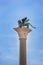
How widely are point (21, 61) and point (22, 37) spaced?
2.29 metres

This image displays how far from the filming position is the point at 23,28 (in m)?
16.0

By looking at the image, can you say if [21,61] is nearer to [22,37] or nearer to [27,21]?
[22,37]

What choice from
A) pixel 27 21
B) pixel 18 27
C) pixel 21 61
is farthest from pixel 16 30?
pixel 21 61

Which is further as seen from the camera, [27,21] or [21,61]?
[27,21]

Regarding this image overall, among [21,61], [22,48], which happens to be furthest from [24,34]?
[21,61]

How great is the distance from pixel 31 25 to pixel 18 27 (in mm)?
1684

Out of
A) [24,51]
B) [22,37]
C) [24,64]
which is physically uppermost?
[22,37]

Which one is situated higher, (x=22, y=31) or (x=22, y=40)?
(x=22, y=31)

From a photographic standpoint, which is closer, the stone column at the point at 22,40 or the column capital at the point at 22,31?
the stone column at the point at 22,40

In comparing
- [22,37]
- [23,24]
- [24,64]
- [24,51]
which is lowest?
[24,64]

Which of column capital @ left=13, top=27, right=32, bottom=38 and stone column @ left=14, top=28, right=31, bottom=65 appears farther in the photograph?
column capital @ left=13, top=27, right=32, bottom=38

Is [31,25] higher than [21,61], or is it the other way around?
[31,25]

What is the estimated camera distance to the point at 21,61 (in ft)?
51.4

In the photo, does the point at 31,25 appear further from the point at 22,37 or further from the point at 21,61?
the point at 21,61
